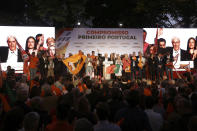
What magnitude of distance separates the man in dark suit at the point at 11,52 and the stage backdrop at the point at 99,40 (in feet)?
7.75

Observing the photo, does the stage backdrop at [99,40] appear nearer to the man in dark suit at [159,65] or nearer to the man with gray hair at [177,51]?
the man in dark suit at [159,65]

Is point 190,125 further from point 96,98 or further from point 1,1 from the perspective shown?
point 1,1

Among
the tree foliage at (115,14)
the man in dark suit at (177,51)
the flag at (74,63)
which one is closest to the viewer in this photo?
the flag at (74,63)

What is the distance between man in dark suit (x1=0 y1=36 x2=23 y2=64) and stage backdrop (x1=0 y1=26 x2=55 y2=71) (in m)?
0.18

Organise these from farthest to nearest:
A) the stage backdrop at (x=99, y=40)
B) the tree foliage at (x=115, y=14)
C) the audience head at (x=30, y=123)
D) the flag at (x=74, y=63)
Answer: the tree foliage at (x=115, y=14)
the stage backdrop at (x=99, y=40)
the flag at (x=74, y=63)
the audience head at (x=30, y=123)

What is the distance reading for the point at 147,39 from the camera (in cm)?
1980

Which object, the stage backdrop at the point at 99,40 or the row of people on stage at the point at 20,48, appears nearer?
the row of people on stage at the point at 20,48

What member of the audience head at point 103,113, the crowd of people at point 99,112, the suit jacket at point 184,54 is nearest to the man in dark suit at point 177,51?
the suit jacket at point 184,54

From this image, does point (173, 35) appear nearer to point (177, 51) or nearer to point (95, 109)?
point (177, 51)

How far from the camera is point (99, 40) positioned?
19.5 meters

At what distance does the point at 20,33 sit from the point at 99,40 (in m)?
4.71

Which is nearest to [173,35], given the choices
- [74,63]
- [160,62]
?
[160,62]

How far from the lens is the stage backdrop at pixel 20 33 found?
18.1 metres

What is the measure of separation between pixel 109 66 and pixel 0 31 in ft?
21.6
